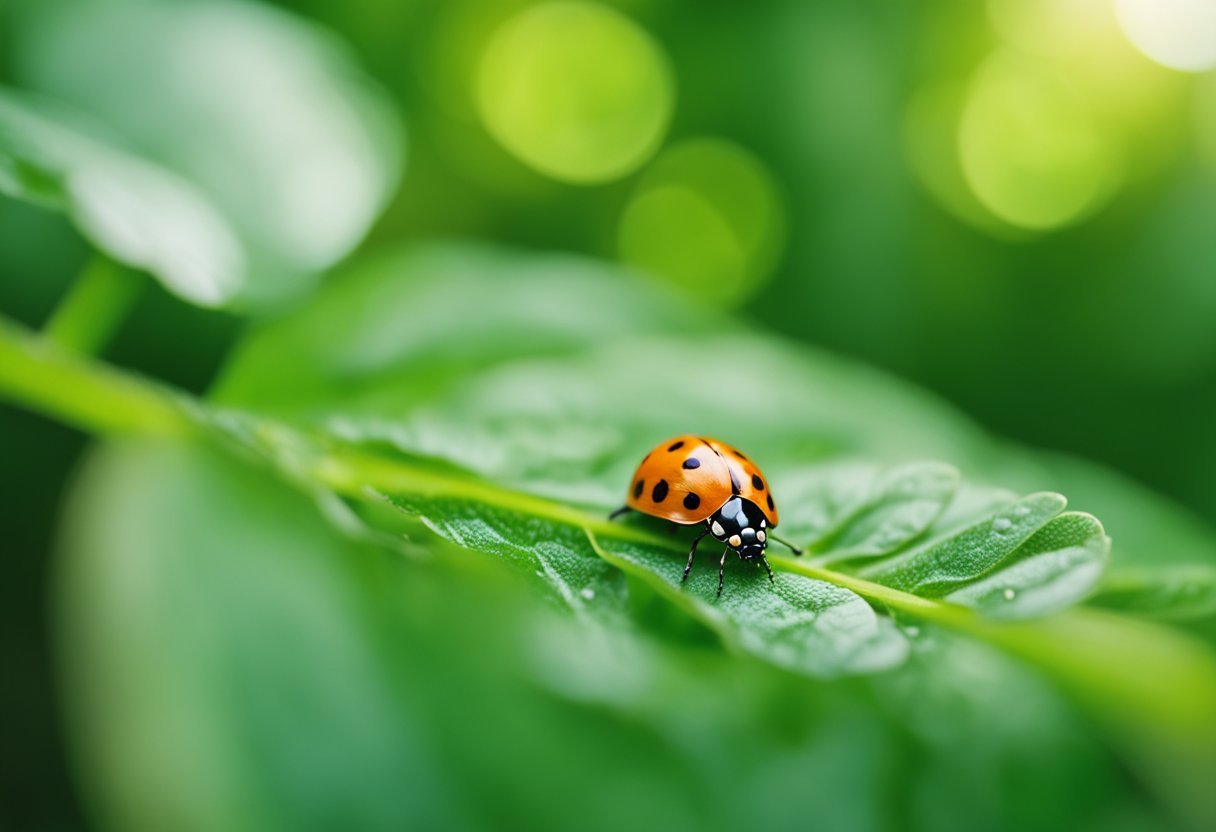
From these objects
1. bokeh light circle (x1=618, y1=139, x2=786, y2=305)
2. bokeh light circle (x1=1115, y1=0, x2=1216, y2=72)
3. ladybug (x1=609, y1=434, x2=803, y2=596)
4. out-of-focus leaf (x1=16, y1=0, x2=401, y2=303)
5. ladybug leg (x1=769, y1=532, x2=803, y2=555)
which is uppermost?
bokeh light circle (x1=1115, y1=0, x2=1216, y2=72)

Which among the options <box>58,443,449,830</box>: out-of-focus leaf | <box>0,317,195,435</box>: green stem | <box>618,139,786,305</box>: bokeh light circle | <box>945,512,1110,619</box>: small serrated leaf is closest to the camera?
<box>945,512,1110,619</box>: small serrated leaf

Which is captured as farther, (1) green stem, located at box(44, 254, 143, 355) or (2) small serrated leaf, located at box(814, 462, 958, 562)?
(1) green stem, located at box(44, 254, 143, 355)

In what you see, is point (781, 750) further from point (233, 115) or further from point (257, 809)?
point (233, 115)

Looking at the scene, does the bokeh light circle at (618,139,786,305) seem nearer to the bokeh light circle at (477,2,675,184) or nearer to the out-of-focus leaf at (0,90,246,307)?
the bokeh light circle at (477,2,675,184)

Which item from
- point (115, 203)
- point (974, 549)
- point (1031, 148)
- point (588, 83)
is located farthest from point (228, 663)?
point (1031, 148)

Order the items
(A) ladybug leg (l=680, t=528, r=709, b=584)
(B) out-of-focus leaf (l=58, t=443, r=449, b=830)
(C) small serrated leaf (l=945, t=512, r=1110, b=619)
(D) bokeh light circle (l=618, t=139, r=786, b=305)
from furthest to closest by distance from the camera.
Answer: (D) bokeh light circle (l=618, t=139, r=786, b=305) → (B) out-of-focus leaf (l=58, t=443, r=449, b=830) → (A) ladybug leg (l=680, t=528, r=709, b=584) → (C) small serrated leaf (l=945, t=512, r=1110, b=619)

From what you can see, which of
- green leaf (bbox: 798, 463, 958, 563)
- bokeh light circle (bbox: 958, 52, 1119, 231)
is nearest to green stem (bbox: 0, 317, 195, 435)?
green leaf (bbox: 798, 463, 958, 563)

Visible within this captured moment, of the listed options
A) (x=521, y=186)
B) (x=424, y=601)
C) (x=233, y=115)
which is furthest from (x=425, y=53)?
(x=424, y=601)

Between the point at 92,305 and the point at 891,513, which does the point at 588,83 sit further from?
the point at 891,513
